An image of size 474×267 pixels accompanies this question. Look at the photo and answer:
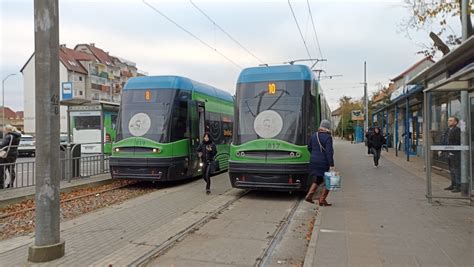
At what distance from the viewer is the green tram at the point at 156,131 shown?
1173 centimetres

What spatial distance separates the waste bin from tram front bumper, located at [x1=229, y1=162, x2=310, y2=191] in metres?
5.19

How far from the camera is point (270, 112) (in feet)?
33.2

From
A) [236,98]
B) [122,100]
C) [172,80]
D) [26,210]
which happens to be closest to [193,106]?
[172,80]

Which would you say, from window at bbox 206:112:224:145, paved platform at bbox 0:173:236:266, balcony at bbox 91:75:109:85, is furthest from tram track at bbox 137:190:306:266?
balcony at bbox 91:75:109:85

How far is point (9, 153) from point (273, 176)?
6781mm

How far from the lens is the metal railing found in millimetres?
10500

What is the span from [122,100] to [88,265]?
789 cm

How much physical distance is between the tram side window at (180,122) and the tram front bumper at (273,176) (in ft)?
9.30

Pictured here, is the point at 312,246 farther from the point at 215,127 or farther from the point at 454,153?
the point at 215,127

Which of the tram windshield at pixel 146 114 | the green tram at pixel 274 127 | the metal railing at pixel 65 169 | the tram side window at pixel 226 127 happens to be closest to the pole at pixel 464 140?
the green tram at pixel 274 127

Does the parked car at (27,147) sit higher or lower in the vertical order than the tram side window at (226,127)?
lower

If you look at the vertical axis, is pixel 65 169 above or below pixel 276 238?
above

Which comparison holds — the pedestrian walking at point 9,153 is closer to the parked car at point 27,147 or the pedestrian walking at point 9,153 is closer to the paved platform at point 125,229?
the paved platform at point 125,229

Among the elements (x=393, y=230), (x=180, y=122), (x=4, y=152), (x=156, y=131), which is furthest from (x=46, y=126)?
(x=180, y=122)
